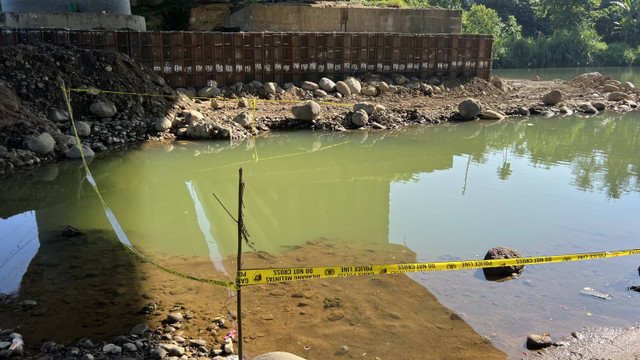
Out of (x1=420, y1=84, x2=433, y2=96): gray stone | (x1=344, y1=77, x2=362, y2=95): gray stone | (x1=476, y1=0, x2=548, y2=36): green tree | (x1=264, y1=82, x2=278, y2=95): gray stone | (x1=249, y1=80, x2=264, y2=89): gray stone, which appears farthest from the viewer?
(x1=476, y1=0, x2=548, y2=36): green tree

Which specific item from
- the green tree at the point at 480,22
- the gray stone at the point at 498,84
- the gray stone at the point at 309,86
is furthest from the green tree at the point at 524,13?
the gray stone at the point at 309,86

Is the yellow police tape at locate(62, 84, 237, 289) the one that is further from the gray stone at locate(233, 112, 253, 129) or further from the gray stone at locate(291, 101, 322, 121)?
the gray stone at locate(291, 101, 322, 121)

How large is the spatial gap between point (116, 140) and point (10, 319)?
9007 mm

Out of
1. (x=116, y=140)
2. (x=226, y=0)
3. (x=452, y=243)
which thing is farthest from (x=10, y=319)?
(x=226, y=0)

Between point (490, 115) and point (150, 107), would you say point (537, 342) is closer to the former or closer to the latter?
point (150, 107)

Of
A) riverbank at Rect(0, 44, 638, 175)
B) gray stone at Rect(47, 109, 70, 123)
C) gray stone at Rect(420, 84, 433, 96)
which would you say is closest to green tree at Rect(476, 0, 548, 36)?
riverbank at Rect(0, 44, 638, 175)

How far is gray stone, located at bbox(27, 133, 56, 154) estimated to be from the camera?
11.6m

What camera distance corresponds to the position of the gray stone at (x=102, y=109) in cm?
1384

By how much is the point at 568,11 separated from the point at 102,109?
5269cm

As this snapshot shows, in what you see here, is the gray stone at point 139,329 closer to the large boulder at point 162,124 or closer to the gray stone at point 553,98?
the large boulder at point 162,124

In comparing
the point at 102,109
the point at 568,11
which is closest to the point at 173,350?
the point at 102,109

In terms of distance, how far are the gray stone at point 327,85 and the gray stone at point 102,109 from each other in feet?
28.5

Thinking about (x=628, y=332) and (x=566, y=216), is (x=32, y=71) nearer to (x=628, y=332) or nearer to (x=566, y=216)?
(x=566, y=216)

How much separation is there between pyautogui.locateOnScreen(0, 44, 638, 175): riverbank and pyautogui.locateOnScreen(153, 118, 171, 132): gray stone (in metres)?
0.03
